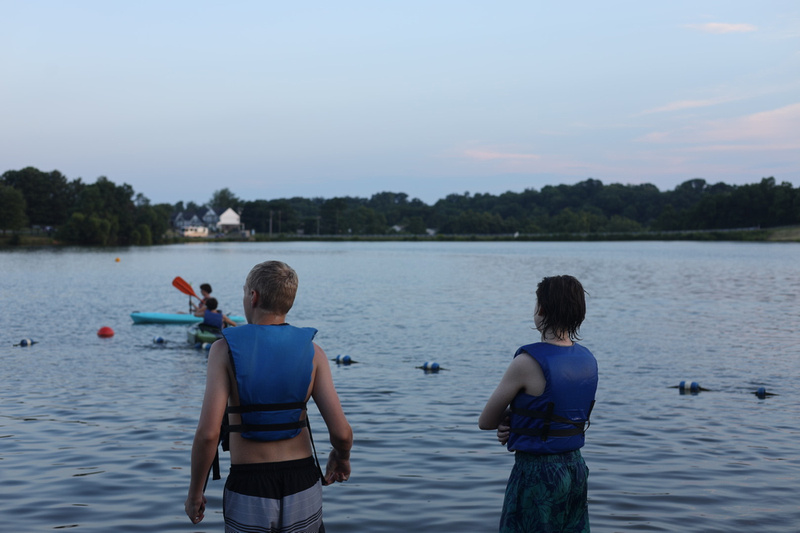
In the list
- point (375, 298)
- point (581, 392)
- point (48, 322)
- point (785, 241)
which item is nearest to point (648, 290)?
point (375, 298)

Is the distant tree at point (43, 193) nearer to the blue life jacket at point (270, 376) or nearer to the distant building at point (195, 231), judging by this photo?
the distant building at point (195, 231)

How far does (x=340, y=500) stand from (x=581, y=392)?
4886mm

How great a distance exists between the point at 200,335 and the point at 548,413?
60.8 feet

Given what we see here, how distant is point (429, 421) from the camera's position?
12.2 metres

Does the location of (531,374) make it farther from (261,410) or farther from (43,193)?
(43,193)

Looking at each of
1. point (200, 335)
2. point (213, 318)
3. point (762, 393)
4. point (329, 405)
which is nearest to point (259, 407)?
point (329, 405)

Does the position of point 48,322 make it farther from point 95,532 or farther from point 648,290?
point 648,290

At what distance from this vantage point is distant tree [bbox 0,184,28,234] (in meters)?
119

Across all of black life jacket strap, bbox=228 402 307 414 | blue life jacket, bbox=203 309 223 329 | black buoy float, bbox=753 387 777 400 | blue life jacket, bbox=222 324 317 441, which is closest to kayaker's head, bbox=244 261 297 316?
blue life jacket, bbox=222 324 317 441

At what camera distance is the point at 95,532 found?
7.22 meters

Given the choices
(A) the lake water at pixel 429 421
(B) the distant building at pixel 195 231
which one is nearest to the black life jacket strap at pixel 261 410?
(A) the lake water at pixel 429 421

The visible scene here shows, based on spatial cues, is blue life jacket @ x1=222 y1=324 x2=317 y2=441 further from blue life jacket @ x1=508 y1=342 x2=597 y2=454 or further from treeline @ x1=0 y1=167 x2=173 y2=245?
treeline @ x1=0 y1=167 x2=173 y2=245

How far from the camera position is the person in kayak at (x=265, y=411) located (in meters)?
3.68

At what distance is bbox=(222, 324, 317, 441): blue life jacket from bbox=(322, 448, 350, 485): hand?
372 mm
